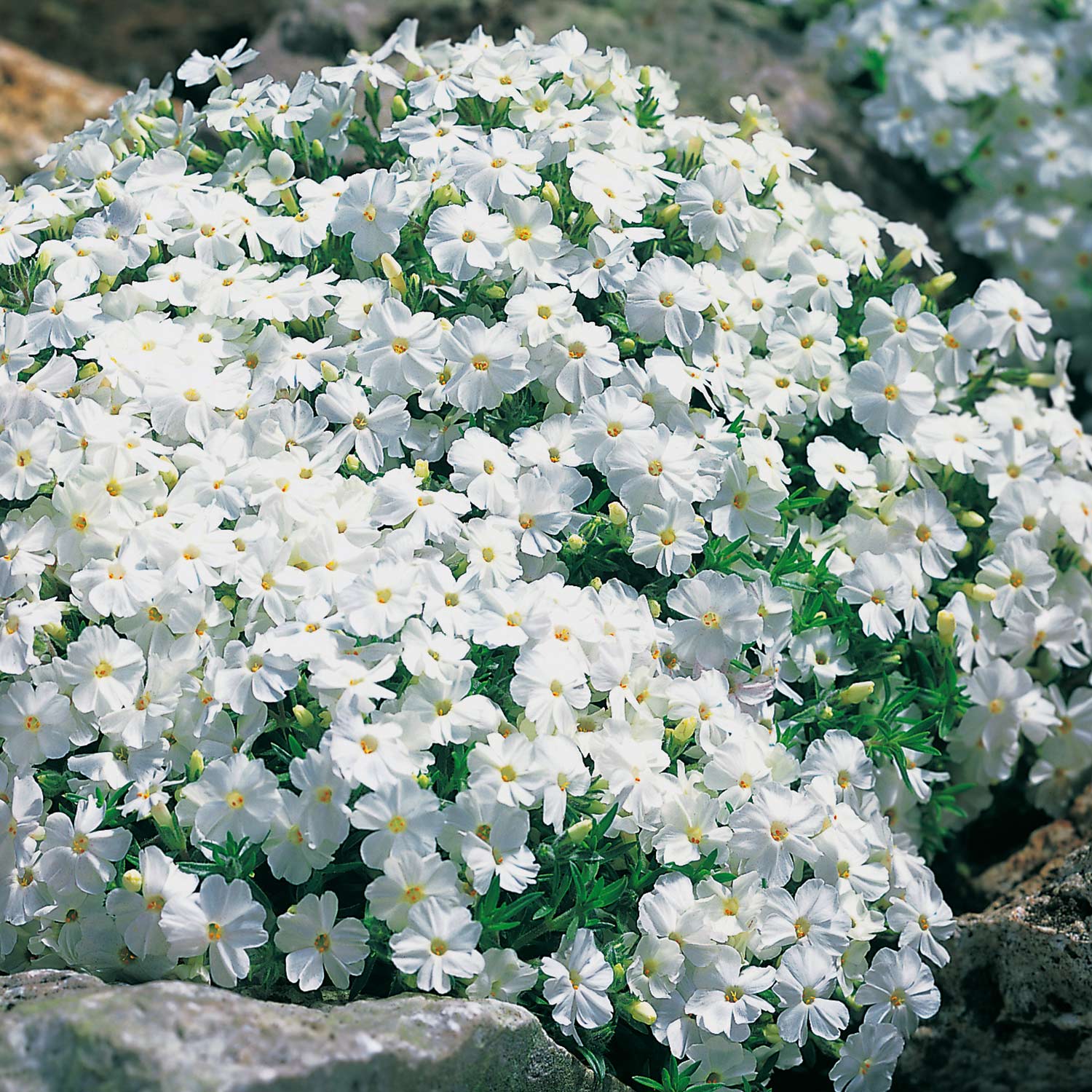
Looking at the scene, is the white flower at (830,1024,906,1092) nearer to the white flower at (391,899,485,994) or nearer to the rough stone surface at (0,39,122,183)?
the white flower at (391,899,485,994)

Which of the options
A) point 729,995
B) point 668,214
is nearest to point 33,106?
point 668,214

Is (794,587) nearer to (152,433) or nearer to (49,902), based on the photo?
(152,433)

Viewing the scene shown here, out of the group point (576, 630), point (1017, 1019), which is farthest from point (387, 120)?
point (1017, 1019)

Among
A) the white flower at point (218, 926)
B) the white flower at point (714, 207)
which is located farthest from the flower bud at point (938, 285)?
the white flower at point (218, 926)

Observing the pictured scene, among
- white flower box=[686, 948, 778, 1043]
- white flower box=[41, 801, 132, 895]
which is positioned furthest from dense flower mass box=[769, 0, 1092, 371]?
white flower box=[41, 801, 132, 895]

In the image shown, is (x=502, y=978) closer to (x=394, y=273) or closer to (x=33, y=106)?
(x=394, y=273)

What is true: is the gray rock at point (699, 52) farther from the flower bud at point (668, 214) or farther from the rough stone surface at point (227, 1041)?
the rough stone surface at point (227, 1041)
